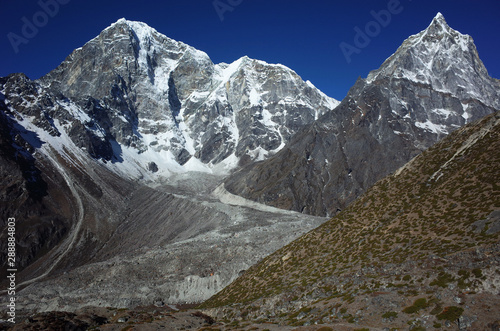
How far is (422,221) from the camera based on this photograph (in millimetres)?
38969

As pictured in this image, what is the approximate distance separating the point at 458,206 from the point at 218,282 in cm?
5033

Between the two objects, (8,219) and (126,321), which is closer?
(126,321)

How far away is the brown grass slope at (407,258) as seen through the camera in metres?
23.9

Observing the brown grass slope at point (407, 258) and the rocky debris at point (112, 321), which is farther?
the rocky debris at point (112, 321)

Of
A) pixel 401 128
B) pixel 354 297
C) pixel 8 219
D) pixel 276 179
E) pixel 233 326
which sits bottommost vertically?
pixel 233 326

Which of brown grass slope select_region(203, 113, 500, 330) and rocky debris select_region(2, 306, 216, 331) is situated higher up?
brown grass slope select_region(203, 113, 500, 330)

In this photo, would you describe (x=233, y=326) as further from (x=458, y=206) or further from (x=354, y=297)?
(x=458, y=206)

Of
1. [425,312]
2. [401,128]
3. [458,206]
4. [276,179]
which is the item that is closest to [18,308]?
[425,312]

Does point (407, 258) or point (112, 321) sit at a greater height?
point (407, 258)

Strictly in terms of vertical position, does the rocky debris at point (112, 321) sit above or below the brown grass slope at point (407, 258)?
below

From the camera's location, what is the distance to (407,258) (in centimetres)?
3341

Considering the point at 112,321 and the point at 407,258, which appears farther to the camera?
the point at 112,321

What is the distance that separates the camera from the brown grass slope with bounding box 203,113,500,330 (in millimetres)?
23942

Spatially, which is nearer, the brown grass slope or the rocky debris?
the brown grass slope
